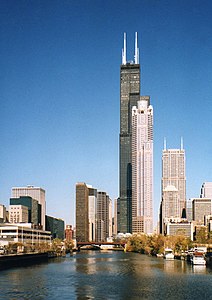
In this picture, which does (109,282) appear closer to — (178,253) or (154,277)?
(154,277)

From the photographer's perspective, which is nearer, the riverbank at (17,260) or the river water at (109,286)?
the river water at (109,286)

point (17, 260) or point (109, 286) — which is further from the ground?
point (109, 286)

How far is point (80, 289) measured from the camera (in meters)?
81.0

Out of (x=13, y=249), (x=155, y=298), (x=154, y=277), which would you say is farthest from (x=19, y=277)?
(x=13, y=249)

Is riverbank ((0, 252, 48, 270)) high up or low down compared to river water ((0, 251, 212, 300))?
down

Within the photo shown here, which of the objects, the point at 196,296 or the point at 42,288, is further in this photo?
the point at 42,288

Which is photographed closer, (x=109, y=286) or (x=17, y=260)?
(x=109, y=286)

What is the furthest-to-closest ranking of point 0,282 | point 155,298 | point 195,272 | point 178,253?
point 178,253
point 195,272
point 0,282
point 155,298

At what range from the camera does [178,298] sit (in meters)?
72.0

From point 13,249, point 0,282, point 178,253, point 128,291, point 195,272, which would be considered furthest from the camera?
point 178,253

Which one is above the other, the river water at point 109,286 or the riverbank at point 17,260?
the river water at point 109,286

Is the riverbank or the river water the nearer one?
the river water

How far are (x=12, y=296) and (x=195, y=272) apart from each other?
51004 millimetres

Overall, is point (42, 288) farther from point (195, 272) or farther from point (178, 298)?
point (195, 272)
